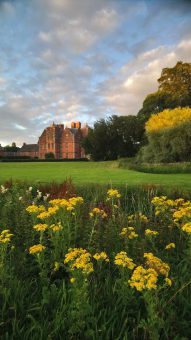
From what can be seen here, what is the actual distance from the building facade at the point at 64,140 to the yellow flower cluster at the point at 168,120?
66.1 meters

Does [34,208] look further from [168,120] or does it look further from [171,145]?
[168,120]

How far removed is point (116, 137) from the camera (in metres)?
51.8

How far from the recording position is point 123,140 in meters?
51.5

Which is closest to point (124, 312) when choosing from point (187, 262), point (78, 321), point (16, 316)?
point (78, 321)

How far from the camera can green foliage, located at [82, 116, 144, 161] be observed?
5106 cm

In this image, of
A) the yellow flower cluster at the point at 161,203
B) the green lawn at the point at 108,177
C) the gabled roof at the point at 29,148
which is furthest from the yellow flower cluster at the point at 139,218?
the gabled roof at the point at 29,148

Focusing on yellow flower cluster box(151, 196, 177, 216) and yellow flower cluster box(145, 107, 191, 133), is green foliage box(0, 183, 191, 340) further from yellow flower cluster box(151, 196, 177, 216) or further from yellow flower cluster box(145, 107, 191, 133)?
yellow flower cluster box(145, 107, 191, 133)

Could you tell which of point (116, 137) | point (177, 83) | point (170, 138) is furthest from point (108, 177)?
point (116, 137)

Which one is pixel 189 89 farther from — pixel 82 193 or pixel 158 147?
pixel 82 193

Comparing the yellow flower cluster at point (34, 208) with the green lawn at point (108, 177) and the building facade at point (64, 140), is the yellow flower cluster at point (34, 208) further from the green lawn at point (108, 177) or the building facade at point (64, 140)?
the building facade at point (64, 140)

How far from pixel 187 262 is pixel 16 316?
1777mm

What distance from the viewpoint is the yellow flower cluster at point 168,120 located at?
1004 inches

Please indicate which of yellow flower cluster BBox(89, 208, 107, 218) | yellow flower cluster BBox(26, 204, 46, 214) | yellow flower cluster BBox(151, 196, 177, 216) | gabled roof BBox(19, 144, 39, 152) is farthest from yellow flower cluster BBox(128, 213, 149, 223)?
gabled roof BBox(19, 144, 39, 152)

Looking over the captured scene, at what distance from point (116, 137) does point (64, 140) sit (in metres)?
45.7
